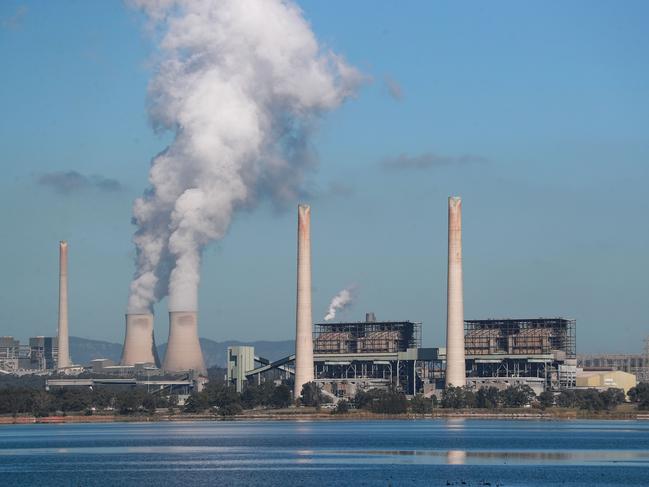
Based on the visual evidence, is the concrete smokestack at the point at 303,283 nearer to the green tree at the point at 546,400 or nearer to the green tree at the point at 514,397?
the green tree at the point at 514,397

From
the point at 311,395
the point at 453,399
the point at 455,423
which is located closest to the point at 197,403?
the point at 311,395

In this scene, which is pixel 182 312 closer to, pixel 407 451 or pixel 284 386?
pixel 284 386

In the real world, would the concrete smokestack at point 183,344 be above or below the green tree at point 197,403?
above

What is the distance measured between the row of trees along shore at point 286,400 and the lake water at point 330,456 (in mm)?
20140

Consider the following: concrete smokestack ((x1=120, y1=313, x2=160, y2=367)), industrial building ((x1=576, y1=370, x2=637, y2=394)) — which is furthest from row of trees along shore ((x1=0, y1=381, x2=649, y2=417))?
industrial building ((x1=576, y1=370, x2=637, y2=394))

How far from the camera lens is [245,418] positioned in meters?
148

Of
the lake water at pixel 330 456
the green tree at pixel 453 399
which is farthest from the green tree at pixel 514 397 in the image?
the lake water at pixel 330 456

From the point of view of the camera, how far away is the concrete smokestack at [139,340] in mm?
158250

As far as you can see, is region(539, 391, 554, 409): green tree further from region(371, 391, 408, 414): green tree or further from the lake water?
the lake water

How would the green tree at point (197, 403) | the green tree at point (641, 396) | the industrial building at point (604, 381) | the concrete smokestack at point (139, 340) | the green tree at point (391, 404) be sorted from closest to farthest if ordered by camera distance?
the green tree at point (391, 404) → the green tree at point (641, 396) → the green tree at point (197, 403) → the concrete smokestack at point (139, 340) → the industrial building at point (604, 381)

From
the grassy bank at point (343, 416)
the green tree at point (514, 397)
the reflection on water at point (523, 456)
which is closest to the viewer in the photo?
the reflection on water at point (523, 456)

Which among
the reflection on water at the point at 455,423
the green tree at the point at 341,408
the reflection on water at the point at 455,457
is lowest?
the reflection on water at the point at 455,423

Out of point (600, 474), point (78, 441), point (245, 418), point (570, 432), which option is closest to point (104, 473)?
point (600, 474)

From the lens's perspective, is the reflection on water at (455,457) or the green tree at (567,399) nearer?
the reflection on water at (455,457)
